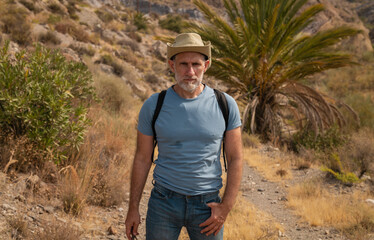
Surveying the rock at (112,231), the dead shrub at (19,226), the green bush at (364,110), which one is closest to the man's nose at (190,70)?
the dead shrub at (19,226)

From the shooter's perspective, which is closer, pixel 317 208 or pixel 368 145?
pixel 317 208

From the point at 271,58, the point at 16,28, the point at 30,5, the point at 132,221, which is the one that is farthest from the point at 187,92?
the point at 30,5

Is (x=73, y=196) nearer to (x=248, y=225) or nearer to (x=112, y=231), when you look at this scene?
(x=112, y=231)

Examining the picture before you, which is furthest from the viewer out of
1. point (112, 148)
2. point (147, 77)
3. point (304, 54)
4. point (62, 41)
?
→ point (147, 77)

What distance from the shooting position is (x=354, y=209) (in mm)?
4574

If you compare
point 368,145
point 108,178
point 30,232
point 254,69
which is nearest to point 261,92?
point 254,69

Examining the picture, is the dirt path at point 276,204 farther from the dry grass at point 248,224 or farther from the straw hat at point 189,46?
the straw hat at point 189,46

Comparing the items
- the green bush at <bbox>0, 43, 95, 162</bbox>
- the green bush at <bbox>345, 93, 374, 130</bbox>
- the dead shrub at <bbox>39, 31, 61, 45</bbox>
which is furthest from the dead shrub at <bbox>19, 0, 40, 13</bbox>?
the green bush at <bbox>345, 93, 374, 130</bbox>

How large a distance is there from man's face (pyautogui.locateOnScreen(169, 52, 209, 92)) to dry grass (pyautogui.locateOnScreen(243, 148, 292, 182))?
5.35m

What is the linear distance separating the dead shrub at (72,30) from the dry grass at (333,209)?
52.0ft

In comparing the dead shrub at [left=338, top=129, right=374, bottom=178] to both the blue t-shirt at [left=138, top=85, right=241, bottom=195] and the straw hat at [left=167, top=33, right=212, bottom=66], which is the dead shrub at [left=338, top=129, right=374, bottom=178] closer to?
the blue t-shirt at [left=138, top=85, right=241, bottom=195]

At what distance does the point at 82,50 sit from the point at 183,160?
1605cm

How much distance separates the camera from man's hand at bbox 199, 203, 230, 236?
1955 mm

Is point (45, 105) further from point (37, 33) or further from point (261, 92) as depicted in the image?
point (37, 33)
